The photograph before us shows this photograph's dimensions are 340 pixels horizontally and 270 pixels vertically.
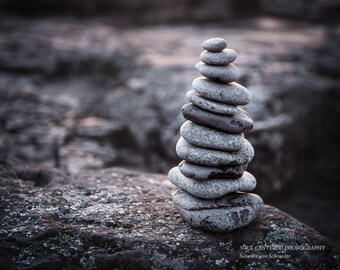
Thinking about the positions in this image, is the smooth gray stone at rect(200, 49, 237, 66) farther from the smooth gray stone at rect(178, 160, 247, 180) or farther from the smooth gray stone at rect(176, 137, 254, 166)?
the smooth gray stone at rect(178, 160, 247, 180)

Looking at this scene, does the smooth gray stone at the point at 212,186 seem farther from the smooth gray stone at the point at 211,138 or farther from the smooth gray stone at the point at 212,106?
the smooth gray stone at the point at 212,106

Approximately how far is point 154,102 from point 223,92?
3985mm

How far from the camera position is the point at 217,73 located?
12.4 ft

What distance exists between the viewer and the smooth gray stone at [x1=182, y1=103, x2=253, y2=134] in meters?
3.82

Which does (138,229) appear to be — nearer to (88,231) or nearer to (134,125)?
(88,231)

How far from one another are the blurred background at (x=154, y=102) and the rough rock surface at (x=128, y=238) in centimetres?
115

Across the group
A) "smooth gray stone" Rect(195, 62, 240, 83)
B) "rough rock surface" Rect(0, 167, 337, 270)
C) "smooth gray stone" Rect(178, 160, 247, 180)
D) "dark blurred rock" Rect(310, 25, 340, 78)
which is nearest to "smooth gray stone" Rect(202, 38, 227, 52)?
"smooth gray stone" Rect(195, 62, 240, 83)

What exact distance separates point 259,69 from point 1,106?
17.8 feet

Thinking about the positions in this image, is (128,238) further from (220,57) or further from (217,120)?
(220,57)

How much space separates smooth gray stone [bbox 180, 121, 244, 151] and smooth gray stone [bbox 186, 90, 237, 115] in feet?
0.68

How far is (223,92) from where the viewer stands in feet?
12.4

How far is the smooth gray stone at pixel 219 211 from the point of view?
3732 mm

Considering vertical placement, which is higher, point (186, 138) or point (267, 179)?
point (186, 138)

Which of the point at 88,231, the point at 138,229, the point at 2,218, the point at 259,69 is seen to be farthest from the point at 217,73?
the point at 259,69
